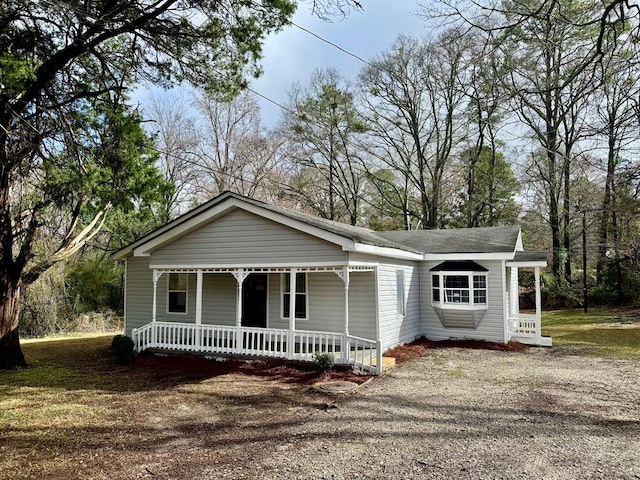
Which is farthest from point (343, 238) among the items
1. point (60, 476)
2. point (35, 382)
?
point (35, 382)

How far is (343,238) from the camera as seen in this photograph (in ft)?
29.1

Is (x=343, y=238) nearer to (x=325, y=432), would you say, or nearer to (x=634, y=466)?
(x=325, y=432)

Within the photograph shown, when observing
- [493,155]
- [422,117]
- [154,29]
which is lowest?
[154,29]

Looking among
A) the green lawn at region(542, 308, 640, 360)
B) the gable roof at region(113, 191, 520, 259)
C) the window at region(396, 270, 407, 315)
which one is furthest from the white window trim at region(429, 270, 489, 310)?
the green lawn at region(542, 308, 640, 360)

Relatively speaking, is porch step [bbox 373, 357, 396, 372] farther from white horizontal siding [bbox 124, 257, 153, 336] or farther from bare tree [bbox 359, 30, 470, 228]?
bare tree [bbox 359, 30, 470, 228]

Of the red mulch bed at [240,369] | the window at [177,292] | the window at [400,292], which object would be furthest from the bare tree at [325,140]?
the red mulch bed at [240,369]

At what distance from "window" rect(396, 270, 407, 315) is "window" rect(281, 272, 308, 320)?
2636mm

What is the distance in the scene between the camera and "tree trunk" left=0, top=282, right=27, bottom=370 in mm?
9133

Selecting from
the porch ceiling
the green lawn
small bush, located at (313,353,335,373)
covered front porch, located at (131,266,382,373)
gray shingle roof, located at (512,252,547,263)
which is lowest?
the green lawn

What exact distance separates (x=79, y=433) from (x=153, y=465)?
170cm

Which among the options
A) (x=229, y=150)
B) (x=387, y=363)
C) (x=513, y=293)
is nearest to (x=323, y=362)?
(x=387, y=363)

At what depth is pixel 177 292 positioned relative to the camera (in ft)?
41.7

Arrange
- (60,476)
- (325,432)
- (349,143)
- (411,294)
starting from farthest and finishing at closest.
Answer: (349,143), (411,294), (325,432), (60,476)

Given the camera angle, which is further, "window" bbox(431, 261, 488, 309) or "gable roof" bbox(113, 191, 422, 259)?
"window" bbox(431, 261, 488, 309)
